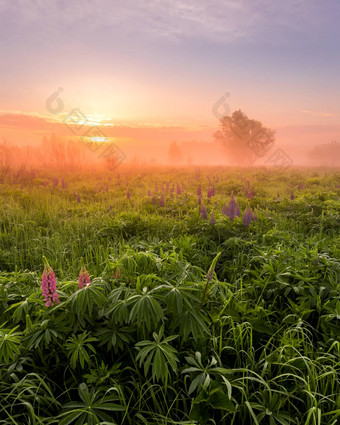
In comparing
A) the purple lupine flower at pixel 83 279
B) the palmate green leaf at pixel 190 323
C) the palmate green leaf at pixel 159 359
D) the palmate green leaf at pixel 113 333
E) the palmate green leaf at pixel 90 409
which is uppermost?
the purple lupine flower at pixel 83 279

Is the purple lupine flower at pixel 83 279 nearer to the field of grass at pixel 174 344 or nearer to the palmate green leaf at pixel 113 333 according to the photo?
the field of grass at pixel 174 344

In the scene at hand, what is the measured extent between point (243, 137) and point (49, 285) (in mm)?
54220

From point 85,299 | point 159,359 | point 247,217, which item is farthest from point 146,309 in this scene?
point 247,217

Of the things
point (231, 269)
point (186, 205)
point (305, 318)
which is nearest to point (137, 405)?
point (305, 318)

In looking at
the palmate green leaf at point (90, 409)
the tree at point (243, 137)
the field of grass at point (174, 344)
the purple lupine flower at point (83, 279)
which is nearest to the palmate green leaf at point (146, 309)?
the field of grass at point (174, 344)

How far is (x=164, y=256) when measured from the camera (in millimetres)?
2740

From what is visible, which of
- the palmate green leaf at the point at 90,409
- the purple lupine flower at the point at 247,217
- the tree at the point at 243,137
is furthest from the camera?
the tree at the point at 243,137

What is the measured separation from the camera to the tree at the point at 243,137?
1943 inches

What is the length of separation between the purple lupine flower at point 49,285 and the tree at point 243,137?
50.9 m

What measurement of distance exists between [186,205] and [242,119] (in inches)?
1820

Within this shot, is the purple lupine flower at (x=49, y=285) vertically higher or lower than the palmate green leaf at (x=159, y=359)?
higher

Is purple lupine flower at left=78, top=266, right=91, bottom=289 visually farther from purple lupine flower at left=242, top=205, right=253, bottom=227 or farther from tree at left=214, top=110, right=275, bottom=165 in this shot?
tree at left=214, top=110, right=275, bottom=165

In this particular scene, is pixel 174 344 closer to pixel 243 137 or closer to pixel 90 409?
pixel 90 409

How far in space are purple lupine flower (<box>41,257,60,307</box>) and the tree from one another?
2004 inches
